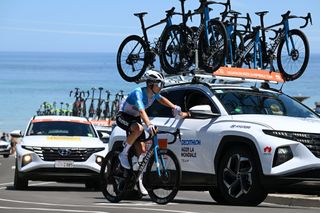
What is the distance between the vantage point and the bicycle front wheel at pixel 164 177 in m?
12.8

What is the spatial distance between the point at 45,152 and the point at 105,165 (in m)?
4.73

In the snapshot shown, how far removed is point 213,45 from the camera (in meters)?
17.3

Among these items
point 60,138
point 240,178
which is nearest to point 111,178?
point 240,178

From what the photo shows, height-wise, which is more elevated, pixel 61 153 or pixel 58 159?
pixel 61 153

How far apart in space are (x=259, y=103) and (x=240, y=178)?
157 cm

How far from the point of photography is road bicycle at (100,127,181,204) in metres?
12.9

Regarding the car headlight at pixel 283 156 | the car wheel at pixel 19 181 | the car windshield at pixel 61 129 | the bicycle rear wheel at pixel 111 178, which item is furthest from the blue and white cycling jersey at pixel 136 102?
the car windshield at pixel 61 129

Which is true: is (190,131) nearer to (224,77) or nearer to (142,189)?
(224,77)

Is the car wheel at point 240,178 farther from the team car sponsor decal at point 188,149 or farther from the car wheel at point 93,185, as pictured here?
the car wheel at point 93,185

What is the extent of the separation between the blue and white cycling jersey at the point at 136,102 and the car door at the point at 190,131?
123cm

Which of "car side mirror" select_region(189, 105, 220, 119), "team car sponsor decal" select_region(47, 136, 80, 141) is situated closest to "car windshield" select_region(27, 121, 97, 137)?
"team car sponsor decal" select_region(47, 136, 80, 141)

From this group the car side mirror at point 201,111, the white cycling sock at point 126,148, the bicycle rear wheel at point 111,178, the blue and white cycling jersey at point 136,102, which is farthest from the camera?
the car side mirror at point 201,111

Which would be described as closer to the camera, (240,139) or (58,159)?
(240,139)

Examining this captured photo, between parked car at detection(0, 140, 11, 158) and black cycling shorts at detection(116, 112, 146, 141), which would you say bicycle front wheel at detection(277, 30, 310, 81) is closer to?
black cycling shorts at detection(116, 112, 146, 141)
